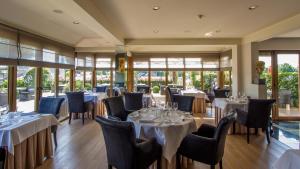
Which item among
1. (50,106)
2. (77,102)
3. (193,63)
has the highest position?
(193,63)

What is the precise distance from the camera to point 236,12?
164 inches

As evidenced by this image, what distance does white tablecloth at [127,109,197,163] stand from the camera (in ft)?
8.73

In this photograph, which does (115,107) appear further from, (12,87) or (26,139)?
(12,87)

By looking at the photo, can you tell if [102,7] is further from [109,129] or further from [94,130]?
[94,130]

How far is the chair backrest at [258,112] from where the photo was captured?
168 inches

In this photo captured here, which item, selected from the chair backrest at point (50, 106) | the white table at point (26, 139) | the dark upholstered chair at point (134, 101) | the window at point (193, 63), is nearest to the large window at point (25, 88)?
the chair backrest at point (50, 106)

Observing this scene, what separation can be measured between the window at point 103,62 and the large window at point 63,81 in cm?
215

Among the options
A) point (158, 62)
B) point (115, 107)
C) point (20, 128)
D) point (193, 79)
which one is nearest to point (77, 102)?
point (115, 107)

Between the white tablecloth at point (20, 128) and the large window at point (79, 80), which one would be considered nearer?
the white tablecloth at point (20, 128)

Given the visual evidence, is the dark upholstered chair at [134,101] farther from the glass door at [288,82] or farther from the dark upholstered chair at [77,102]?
the glass door at [288,82]

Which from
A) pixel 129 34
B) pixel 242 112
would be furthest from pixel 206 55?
pixel 242 112

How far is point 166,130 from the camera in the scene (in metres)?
2.67

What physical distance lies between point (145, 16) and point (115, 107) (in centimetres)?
211

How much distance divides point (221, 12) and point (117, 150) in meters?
3.46
